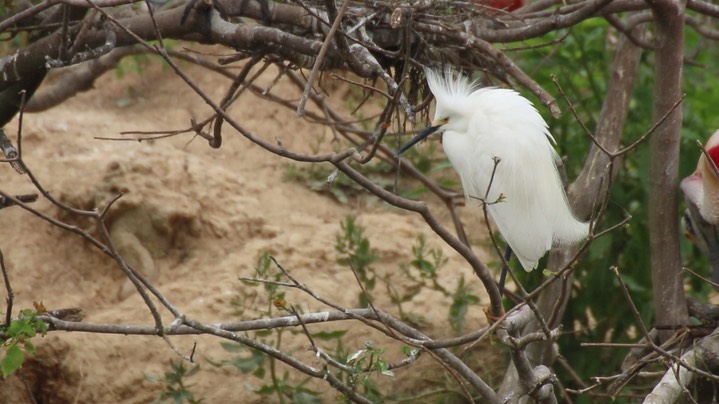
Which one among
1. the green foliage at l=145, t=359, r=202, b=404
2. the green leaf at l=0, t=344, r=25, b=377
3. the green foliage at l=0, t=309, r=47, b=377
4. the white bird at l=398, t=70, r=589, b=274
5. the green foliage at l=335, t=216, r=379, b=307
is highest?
the white bird at l=398, t=70, r=589, b=274

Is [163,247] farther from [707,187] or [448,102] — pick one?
[707,187]

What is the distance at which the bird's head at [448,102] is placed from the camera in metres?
2.49

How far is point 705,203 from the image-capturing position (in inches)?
95.4

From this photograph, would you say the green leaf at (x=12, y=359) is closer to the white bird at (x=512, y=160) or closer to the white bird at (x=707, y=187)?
the white bird at (x=512, y=160)

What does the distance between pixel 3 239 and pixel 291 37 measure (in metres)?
1.67

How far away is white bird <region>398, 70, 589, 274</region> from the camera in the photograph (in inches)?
103

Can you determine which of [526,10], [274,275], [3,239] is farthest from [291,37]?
[3,239]

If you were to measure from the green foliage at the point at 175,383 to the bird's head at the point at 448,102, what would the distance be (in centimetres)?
93

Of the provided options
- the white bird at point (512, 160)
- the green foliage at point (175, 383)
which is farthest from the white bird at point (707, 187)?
the green foliage at point (175, 383)

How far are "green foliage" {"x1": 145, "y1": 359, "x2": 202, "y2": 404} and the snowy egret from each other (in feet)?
4.58

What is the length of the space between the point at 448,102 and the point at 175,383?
1.23 meters

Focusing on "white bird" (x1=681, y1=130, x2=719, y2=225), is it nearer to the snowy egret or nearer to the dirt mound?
the snowy egret

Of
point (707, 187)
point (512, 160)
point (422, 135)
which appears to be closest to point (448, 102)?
point (422, 135)

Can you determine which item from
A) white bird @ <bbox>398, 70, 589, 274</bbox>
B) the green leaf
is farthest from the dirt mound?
the green leaf
